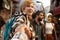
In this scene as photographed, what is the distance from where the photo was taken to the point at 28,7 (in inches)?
104

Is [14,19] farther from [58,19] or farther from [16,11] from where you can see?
[58,19]

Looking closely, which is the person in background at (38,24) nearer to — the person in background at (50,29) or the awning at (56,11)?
the person in background at (50,29)

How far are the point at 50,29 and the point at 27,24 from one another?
1.13 ft

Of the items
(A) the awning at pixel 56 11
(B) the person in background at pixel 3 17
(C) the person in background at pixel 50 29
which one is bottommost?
(C) the person in background at pixel 50 29

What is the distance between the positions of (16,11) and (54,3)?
1.86 ft

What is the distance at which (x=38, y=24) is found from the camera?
271 cm

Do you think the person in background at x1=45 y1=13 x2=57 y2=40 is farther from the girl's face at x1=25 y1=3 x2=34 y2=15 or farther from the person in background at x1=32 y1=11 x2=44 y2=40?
the girl's face at x1=25 y1=3 x2=34 y2=15

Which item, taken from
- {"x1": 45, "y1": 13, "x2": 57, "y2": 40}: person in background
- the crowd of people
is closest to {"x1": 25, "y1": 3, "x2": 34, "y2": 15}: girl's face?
the crowd of people

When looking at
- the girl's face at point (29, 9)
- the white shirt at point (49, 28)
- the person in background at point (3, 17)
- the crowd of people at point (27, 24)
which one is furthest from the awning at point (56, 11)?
the person in background at point (3, 17)

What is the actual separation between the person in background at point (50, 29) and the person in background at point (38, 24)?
7cm

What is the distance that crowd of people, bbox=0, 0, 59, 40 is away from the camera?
2.54m

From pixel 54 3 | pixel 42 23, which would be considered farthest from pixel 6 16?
pixel 54 3

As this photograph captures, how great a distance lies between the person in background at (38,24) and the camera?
265 cm

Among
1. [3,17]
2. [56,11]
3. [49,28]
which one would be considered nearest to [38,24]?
[49,28]
